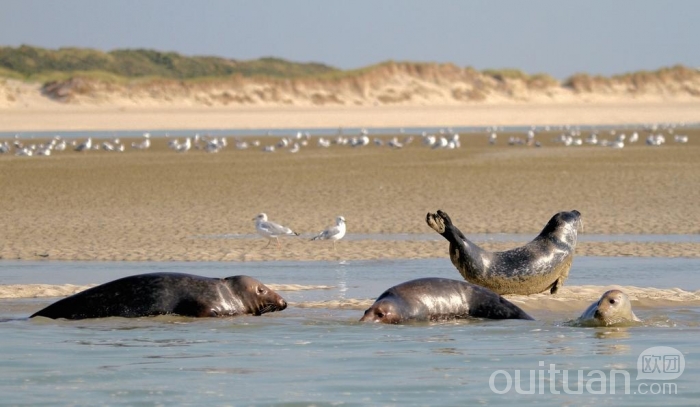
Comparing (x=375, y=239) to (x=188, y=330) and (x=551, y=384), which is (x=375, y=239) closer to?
(x=188, y=330)

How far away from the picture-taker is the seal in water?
29.5 feet

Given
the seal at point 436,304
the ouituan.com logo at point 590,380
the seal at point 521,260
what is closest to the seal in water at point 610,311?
the seal at point 436,304

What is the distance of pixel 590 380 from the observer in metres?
7.23

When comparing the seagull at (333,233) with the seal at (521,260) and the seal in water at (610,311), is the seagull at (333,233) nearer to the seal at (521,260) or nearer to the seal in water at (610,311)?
the seal at (521,260)

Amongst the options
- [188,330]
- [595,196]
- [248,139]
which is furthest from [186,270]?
[248,139]

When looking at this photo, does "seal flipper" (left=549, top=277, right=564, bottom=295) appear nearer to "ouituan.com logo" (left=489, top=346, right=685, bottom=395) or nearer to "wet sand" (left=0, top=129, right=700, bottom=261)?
"ouituan.com logo" (left=489, top=346, right=685, bottom=395)

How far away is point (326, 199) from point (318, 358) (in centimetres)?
1351

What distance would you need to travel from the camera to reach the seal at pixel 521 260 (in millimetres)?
10453

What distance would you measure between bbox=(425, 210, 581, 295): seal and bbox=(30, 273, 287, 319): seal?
5.09 feet

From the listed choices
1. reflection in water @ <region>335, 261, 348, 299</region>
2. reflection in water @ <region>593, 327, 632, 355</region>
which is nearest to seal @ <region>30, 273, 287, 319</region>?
reflection in water @ <region>335, 261, 348, 299</region>

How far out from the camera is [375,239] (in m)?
16.2

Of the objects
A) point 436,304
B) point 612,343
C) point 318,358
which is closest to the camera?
point 318,358

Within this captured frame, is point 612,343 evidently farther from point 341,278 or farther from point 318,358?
point 341,278

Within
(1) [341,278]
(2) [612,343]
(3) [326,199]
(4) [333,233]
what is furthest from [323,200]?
(2) [612,343]
